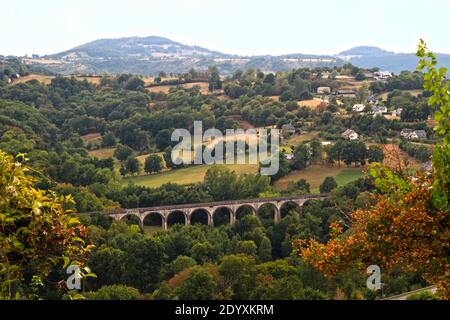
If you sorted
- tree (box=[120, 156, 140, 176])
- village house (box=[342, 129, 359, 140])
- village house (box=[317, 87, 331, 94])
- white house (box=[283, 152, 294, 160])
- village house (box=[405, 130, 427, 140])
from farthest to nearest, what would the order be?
village house (box=[317, 87, 331, 94]), village house (box=[342, 129, 359, 140]), tree (box=[120, 156, 140, 176]), village house (box=[405, 130, 427, 140]), white house (box=[283, 152, 294, 160])

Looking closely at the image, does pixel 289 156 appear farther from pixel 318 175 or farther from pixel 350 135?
pixel 350 135

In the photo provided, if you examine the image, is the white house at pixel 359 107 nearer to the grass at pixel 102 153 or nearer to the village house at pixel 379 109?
the village house at pixel 379 109

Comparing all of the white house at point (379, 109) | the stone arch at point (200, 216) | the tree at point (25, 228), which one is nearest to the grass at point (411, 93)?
the white house at point (379, 109)

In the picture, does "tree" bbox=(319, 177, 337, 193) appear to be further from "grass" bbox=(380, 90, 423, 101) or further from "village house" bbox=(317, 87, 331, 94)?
"village house" bbox=(317, 87, 331, 94)

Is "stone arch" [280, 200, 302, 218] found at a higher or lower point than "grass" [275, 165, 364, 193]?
lower

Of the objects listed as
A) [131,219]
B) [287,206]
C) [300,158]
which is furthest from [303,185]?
[131,219]

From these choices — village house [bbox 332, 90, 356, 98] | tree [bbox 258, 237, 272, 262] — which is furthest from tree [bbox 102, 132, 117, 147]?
tree [bbox 258, 237, 272, 262]
